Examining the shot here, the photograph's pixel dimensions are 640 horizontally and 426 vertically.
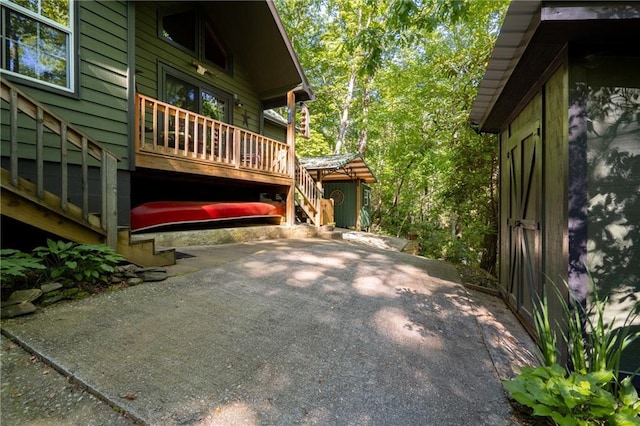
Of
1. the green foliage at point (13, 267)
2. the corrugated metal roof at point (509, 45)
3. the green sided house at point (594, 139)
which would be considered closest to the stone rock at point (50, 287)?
the green foliage at point (13, 267)

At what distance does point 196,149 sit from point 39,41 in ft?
8.47

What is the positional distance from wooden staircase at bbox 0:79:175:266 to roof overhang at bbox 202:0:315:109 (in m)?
5.54

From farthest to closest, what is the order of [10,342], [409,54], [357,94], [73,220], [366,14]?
[357,94]
[409,54]
[366,14]
[73,220]
[10,342]

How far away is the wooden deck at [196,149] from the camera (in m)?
5.11

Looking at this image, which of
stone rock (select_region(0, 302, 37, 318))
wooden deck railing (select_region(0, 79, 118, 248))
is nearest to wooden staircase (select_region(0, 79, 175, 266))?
wooden deck railing (select_region(0, 79, 118, 248))

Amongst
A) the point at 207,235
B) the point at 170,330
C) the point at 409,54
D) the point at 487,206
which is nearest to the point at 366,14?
the point at 409,54

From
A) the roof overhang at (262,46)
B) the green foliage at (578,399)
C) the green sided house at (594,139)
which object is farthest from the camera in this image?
the roof overhang at (262,46)

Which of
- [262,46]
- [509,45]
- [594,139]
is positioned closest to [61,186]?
[509,45]

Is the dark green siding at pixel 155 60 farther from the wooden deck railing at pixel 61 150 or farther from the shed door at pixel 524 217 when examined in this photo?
the shed door at pixel 524 217

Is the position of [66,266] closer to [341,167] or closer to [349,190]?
[341,167]

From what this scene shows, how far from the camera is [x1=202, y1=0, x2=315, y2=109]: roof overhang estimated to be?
739cm

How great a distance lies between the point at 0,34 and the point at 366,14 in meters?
15.6

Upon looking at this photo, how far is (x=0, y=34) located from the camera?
11.9ft

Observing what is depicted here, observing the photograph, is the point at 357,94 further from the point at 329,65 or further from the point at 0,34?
the point at 0,34
